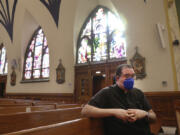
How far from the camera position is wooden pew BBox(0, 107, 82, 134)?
149cm

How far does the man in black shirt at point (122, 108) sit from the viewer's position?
1.36 m

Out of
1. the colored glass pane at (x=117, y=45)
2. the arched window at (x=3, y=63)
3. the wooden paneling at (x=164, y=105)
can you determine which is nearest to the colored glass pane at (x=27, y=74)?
the arched window at (x=3, y=63)

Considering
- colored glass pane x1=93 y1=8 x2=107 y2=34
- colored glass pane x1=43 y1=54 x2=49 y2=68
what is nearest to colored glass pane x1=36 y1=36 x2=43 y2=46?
colored glass pane x1=43 y1=54 x2=49 y2=68

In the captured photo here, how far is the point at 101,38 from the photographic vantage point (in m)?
8.23

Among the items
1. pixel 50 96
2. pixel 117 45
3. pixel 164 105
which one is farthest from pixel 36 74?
pixel 164 105

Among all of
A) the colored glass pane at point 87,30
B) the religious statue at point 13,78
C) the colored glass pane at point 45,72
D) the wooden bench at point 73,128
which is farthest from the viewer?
the religious statue at point 13,78

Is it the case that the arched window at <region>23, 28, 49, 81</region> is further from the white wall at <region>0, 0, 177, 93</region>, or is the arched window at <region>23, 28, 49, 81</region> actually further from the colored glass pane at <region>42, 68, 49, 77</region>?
the white wall at <region>0, 0, 177, 93</region>

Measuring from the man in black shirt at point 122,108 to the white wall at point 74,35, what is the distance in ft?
15.2

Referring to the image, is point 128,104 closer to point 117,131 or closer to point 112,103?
point 112,103

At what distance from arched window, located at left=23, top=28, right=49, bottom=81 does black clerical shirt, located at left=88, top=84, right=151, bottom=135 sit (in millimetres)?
8720

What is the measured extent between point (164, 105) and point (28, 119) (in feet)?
16.7

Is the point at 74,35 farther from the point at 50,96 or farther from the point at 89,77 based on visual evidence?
the point at 50,96

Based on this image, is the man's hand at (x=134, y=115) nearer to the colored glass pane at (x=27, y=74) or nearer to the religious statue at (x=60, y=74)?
the religious statue at (x=60, y=74)

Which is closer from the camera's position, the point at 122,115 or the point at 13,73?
the point at 122,115
